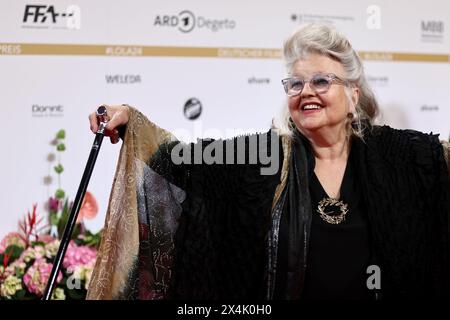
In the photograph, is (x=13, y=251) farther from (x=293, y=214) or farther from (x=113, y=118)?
(x=293, y=214)

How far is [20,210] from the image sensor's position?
3.05 meters

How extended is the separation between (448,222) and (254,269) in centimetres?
62

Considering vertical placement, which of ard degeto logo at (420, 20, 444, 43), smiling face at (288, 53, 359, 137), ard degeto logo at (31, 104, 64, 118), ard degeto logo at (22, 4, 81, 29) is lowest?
smiling face at (288, 53, 359, 137)

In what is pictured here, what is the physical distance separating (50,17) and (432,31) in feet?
6.89

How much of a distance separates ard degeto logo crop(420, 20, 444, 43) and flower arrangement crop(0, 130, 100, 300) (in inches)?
81.9

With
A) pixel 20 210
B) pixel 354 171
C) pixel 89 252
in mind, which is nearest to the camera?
pixel 354 171

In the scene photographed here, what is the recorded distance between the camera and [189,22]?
3344mm

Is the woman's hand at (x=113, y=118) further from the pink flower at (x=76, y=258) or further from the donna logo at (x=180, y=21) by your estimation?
the donna logo at (x=180, y=21)

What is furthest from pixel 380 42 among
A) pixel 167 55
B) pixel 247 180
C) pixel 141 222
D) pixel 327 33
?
pixel 141 222

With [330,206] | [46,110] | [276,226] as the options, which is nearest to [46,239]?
[46,110]

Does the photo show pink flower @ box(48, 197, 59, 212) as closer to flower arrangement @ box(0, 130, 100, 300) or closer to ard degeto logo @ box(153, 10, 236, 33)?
flower arrangement @ box(0, 130, 100, 300)

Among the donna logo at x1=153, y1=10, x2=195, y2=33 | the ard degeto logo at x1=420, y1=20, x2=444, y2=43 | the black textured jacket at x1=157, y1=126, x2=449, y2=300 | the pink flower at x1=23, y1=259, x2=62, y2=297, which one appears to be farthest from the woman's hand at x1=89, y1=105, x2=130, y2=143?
the ard degeto logo at x1=420, y1=20, x2=444, y2=43

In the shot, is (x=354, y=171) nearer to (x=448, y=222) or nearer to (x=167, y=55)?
(x=448, y=222)

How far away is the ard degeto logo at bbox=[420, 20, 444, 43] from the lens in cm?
372
